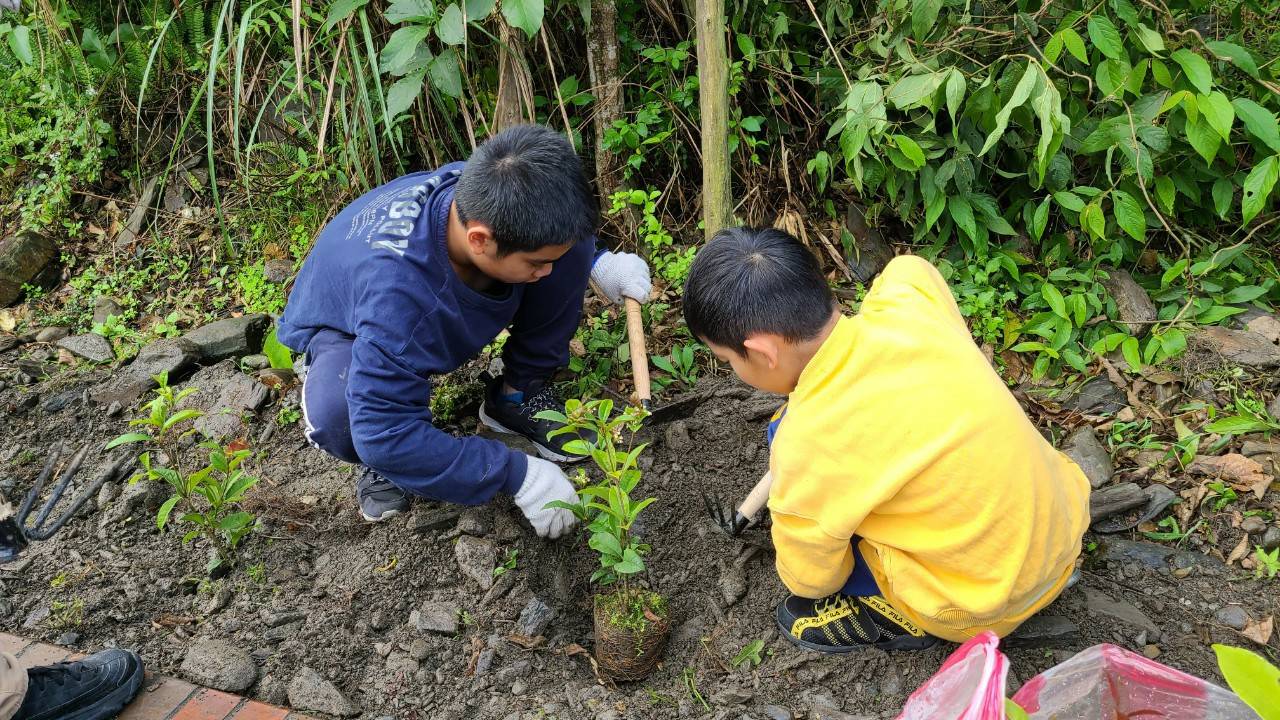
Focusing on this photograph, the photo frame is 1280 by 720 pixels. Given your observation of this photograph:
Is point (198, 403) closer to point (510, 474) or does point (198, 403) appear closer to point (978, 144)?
point (510, 474)

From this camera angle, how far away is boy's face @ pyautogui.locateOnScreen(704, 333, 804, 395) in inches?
71.8

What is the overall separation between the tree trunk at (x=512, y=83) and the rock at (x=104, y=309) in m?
1.90

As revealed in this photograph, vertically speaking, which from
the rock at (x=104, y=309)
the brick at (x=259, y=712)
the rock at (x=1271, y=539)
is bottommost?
the rock at (x=1271, y=539)

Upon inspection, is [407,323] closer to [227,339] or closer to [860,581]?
[860,581]

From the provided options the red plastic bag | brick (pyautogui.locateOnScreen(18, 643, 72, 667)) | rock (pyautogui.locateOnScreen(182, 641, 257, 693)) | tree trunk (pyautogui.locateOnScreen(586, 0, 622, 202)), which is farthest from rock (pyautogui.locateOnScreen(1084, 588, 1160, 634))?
brick (pyautogui.locateOnScreen(18, 643, 72, 667))

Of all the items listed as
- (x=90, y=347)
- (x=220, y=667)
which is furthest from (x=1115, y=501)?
(x=90, y=347)

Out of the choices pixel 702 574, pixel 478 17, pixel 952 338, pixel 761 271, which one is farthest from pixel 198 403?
pixel 952 338

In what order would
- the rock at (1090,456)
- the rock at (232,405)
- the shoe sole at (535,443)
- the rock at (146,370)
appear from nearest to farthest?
the rock at (1090,456)
the shoe sole at (535,443)
the rock at (232,405)
the rock at (146,370)

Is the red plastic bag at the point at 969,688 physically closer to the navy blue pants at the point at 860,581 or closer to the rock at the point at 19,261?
the navy blue pants at the point at 860,581

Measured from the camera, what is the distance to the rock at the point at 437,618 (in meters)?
2.31

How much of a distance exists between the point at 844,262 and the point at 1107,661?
81.1 inches

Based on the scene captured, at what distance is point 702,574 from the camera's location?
2.44 m

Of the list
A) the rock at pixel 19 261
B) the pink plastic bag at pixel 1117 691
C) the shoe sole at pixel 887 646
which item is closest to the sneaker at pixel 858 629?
the shoe sole at pixel 887 646

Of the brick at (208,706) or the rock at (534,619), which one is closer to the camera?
the brick at (208,706)
